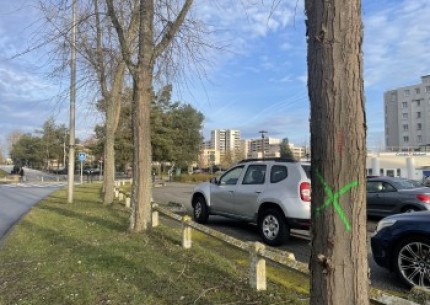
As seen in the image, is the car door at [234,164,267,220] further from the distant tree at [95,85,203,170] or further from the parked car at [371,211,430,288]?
the distant tree at [95,85,203,170]

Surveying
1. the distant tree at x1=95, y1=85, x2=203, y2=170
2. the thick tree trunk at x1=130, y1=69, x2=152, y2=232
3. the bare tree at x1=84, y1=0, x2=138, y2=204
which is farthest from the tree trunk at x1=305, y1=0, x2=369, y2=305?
the distant tree at x1=95, y1=85, x2=203, y2=170

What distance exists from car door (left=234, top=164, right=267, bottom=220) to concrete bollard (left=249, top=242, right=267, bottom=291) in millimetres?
4427

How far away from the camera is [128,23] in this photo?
12578 millimetres

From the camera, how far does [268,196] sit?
376 inches

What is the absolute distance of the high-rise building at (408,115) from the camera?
10488 centimetres

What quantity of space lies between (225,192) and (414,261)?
229 inches

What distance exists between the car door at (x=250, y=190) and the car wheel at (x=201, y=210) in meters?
1.51

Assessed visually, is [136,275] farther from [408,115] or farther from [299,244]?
[408,115]

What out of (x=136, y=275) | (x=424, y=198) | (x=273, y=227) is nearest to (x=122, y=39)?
(x=273, y=227)

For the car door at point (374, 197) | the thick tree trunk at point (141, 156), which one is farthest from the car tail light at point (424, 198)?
the thick tree trunk at point (141, 156)

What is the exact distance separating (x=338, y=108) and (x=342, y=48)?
396 millimetres

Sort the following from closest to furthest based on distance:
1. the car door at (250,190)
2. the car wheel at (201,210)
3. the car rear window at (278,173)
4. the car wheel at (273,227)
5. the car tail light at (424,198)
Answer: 1. the car wheel at (273,227)
2. the car rear window at (278,173)
3. the car door at (250,190)
4. the car wheel at (201,210)
5. the car tail light at (424,198)

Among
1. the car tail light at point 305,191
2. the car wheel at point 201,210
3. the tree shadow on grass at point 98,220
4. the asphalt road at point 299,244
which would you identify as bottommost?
the asphalt road at point 299,244

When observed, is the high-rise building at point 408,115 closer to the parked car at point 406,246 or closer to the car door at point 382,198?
the car door at point 382,198
